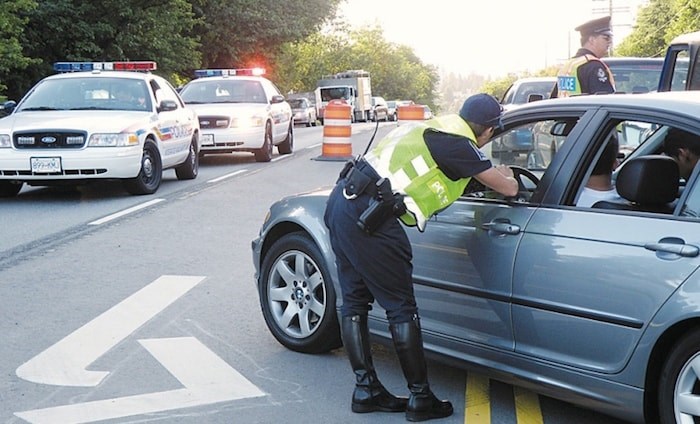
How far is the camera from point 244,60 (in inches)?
1843

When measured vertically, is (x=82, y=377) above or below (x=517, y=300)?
below

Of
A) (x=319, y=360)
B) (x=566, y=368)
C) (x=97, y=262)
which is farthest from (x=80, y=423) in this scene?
(x=97, y=262)

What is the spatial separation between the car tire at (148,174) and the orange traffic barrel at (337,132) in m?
5.73

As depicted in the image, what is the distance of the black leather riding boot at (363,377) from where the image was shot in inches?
182

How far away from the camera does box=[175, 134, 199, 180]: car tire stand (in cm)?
1495

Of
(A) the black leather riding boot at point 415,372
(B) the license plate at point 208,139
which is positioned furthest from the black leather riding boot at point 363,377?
(B) the license plate at point 208,139

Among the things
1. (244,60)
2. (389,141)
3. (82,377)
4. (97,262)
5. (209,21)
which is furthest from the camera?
(244,60)

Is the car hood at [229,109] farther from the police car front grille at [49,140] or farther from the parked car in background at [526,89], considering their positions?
the police car front grille at [49,140]

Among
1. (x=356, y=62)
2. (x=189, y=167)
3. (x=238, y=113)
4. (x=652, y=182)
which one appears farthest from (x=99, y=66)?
(x=356, y=62)

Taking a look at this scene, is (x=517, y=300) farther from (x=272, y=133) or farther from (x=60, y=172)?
(x=272, y=133)

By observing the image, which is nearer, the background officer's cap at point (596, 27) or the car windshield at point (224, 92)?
the background officer's cap at point (596, 27)

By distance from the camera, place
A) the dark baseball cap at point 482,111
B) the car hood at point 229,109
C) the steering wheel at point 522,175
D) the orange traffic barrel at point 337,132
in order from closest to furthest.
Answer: the dark baseball cap at point 482,111
the steering wheel at point 522,175
the car hood at point 229,109
the orange traffic barrel at point 337,132

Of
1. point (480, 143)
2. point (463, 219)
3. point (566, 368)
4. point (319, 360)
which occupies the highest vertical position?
point (480, 143)

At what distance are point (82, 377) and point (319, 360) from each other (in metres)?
1.24
